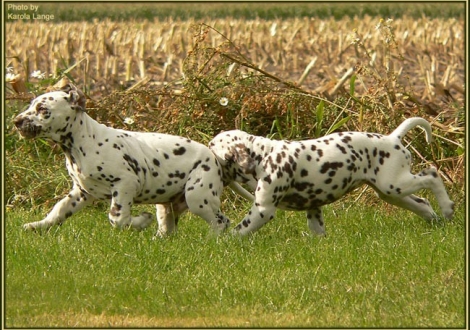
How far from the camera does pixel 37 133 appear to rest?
8.18 meters

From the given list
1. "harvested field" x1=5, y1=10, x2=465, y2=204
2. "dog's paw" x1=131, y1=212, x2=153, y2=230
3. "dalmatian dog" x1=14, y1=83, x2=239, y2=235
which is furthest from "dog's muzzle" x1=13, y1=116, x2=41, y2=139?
"harvested field" x1=5, y1=10, x2=465, y2=204

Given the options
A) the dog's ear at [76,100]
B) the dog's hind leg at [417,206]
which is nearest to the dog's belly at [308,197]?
the dog's hind leg at [417,206]

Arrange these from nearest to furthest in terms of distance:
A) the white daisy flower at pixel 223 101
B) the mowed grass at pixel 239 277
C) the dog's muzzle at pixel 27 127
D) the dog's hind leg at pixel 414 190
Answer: the mowed grass at pixel 239 277 → the dog's muzzle at pixel 27 127 → the dog's hind leg at pixel 414 190 → the white daisy flower at pixel 223 101

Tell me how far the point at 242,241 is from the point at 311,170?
819mm

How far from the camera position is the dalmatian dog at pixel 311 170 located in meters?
8.27

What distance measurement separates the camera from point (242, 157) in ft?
27.3

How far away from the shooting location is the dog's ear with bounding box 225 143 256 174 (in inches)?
326

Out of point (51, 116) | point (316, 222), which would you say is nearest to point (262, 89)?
point (316, 222)

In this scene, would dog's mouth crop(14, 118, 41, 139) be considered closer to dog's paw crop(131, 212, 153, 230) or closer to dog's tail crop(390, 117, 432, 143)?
dog's paw crop(131, 212, 153, 230)

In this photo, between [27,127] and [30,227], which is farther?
[30,227]

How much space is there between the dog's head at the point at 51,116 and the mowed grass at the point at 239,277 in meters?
0.88

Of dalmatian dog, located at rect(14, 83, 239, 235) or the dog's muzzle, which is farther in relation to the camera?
dalmatian dog, located at rect(14, 83, 239, 235)

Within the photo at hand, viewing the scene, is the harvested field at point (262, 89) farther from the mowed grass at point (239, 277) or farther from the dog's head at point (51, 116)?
the dog's head at point (51, 116)

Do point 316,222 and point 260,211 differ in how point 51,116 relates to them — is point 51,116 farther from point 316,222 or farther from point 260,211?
point 316,222
